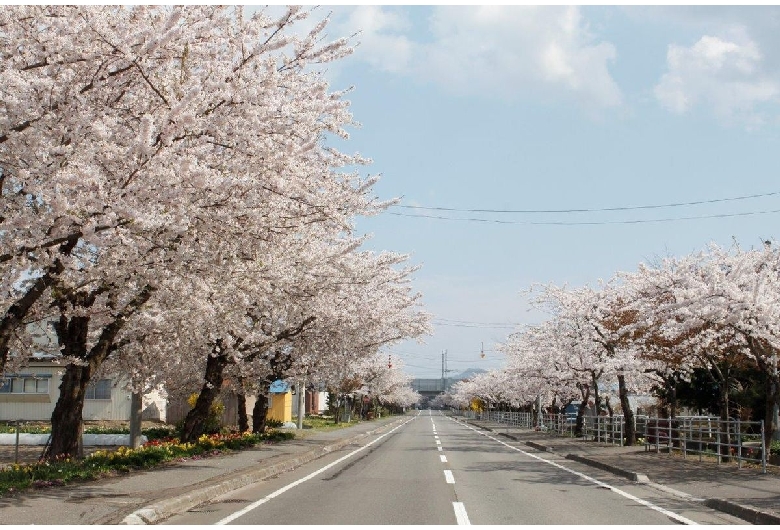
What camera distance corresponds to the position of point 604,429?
3347cm

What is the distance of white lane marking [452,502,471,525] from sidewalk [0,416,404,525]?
399 cm

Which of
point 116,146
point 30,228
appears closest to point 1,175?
point 30,228

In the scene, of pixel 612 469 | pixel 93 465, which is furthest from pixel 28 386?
pixel 612 469

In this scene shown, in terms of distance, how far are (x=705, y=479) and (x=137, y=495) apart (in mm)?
11710

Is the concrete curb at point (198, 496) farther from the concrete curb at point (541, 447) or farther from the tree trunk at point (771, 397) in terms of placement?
the tree trunk at point (771, 397)

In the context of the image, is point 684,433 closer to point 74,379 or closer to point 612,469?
point 612,469

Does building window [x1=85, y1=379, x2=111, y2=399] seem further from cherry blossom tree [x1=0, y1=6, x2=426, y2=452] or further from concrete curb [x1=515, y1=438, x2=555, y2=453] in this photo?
cherry blossom tree [x1=0, y1=6, x2=426, y2=452]

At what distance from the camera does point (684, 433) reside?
2420 cm

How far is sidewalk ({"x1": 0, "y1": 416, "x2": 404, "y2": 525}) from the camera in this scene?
9.23 m

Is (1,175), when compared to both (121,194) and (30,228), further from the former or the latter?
(121,194)

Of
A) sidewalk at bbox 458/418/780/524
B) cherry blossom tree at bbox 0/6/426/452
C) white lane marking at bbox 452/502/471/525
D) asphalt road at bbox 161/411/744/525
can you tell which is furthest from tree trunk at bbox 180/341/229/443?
white lane marking at bbox 452/502/471/525

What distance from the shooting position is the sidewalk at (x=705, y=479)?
11.5 meters

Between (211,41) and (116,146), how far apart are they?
7.11ft

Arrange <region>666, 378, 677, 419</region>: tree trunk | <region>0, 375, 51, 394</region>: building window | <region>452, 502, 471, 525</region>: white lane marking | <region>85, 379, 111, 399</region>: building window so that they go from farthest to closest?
<region>85, 379, 111, 399</region>: building window
<region>0, 375, 51, 394</region>: building window
<region>666, 378, 677, 419</region>: tree trunk
<region>452, 502, 471, 525</region>: white lane marking
